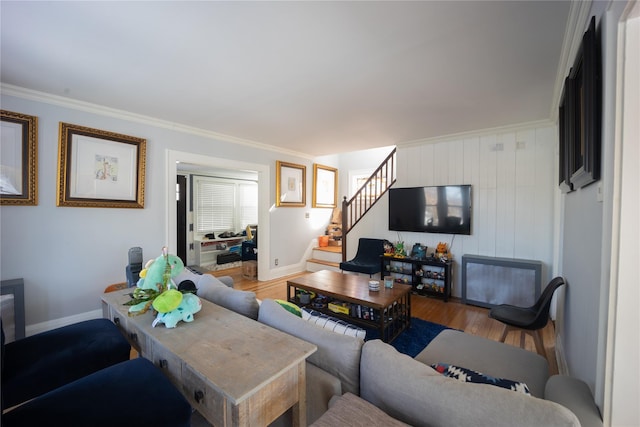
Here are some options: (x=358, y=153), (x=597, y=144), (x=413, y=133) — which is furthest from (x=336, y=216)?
(x=597, y=144)

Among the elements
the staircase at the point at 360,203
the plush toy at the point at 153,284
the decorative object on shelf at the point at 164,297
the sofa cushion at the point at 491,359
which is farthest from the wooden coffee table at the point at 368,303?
the staircase at the point at 360,203

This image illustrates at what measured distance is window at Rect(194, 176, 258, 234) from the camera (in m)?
6.36

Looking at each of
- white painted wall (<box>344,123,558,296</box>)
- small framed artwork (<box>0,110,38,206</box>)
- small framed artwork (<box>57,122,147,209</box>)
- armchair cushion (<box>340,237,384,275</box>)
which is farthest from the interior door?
white painted wall (<box>344,123,558,296</box>)

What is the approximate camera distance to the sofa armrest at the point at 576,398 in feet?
3.11

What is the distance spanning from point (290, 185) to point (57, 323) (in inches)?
145

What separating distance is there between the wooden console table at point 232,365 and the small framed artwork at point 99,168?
2207 millimetres

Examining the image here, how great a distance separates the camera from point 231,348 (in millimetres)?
1182

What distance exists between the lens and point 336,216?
641 cm

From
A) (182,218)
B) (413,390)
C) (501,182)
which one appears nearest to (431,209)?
(501,182)

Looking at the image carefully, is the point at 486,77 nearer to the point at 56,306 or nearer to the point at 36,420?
the point at 36,420

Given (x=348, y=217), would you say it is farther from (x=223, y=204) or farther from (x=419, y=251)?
(x=223, y=204)

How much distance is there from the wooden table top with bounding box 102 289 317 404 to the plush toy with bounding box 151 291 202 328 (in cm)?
3

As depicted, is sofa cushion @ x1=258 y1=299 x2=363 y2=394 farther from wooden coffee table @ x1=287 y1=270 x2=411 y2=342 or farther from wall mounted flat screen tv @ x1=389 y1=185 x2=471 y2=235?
wall mounted flat screen tv @ x1=389 y1=185 x2=471 y2=235

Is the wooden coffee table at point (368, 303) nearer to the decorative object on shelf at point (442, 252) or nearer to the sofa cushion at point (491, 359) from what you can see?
the sofa cushion at point (491, 359)
